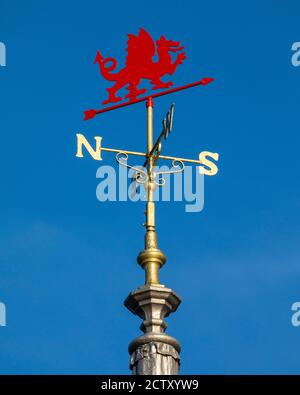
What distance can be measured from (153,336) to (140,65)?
626 cm

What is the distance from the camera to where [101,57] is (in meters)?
25.7

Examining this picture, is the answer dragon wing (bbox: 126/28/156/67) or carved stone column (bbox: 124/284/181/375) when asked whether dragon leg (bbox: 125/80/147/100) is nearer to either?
dragon wing (bbox: 126/28/156/67)

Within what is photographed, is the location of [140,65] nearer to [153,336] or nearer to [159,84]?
[159,84]

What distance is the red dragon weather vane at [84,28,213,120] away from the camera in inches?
987

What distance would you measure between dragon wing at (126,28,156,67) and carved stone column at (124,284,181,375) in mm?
5298

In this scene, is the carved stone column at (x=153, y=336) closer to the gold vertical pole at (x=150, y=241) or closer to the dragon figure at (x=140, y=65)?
the gold vertical pole at (x=150, y=241)

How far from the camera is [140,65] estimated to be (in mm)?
25297

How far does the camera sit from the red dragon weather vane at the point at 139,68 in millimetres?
25078

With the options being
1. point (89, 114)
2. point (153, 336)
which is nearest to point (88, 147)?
point (89, 114)

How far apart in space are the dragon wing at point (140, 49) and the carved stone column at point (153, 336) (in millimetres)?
5298

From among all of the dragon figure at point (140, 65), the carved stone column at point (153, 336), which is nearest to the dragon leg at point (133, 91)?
the dragon figure at point (140, 65)

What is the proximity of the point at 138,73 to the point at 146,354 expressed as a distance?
6448 millimetres

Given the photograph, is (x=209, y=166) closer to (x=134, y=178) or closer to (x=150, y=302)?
(x=134, y=178)
